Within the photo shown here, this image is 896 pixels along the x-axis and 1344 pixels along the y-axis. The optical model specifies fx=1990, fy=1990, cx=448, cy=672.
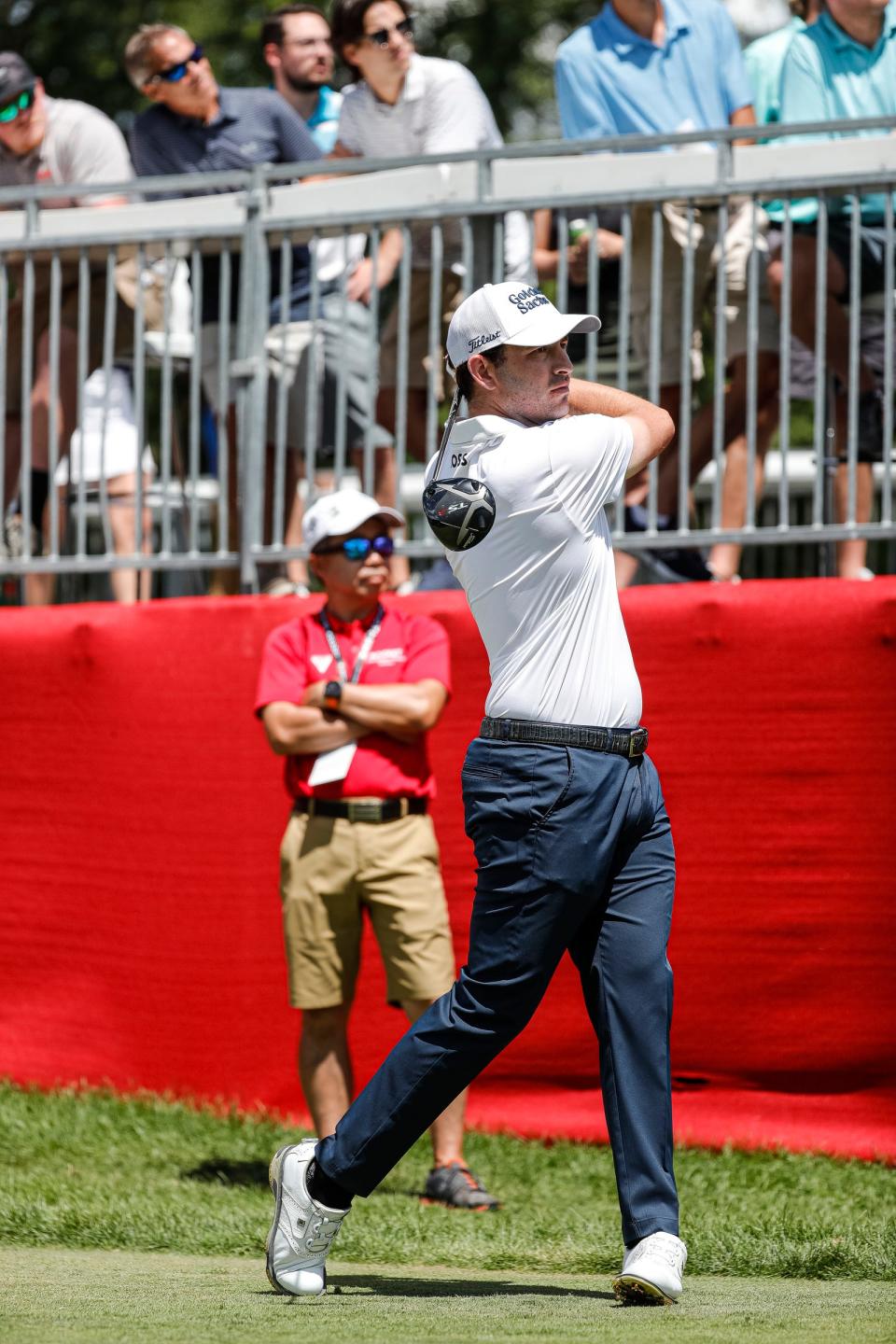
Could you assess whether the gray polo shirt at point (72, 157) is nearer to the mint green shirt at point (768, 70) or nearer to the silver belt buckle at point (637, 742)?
the mint green shirt at point (768, 70)

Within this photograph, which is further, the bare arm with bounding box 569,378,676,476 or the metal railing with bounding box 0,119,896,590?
the metal railing with bounding box 0,119,896,590

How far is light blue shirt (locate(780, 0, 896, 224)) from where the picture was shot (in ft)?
25.0

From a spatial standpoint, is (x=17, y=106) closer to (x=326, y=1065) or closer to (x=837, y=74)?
(x=837, y=74)

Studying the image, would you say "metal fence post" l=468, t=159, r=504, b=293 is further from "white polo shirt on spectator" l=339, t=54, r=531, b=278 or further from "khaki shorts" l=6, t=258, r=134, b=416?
"khaki shorts" l=6, t=258, r=134, b=416

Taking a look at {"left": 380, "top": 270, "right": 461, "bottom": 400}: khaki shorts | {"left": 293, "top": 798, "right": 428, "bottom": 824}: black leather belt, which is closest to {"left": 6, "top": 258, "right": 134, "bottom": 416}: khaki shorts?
{"left": 380, "top": 270, "right": 461, "bottom": 400}: khaki shorts

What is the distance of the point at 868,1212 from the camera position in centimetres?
609

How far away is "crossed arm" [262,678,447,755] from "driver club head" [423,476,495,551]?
2.08m

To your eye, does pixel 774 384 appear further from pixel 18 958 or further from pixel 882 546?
pixel 18 958

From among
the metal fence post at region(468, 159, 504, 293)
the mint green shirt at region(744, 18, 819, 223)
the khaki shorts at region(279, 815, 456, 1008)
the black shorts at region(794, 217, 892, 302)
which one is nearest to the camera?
the khaki shorts at region(279, 815, 456, 1008)

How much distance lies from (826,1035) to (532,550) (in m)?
2.97

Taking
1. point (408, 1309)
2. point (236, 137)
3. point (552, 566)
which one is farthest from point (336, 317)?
point (408, 1309)

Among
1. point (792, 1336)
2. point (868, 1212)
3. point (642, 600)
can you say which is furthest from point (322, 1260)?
point (642, 600)

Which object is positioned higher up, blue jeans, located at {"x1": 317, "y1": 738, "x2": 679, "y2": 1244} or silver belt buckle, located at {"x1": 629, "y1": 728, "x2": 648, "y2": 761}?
silver belt buckle, located at {"x1": 629, "y1": 728, "x2": 648, "y2": 761}

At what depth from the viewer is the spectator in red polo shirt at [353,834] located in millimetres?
6594
